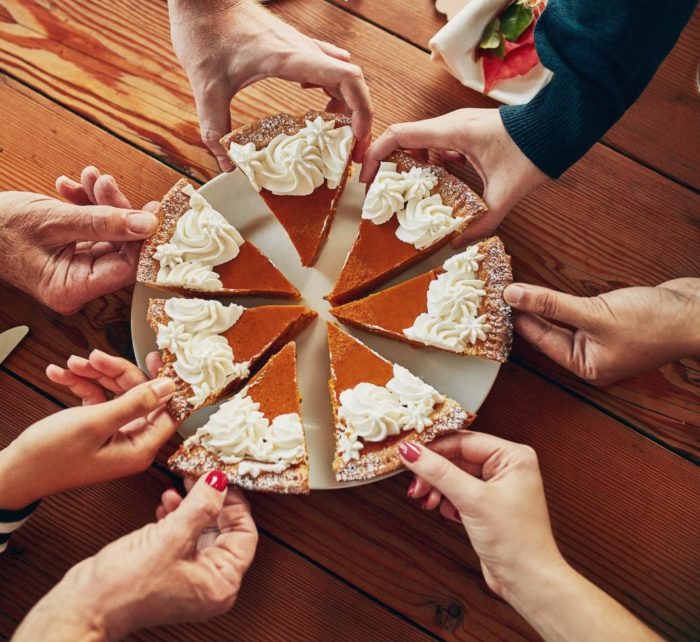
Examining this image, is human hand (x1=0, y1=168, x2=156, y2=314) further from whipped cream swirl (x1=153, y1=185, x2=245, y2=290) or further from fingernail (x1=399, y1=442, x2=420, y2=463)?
fingernail (x1=399, y1=442, x2=420, y2=463)

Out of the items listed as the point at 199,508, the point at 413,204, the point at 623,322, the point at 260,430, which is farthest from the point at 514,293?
the point at 199,508

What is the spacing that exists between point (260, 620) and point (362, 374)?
130 cm

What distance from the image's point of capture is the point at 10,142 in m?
3.44

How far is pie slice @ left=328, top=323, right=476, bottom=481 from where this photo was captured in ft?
9.27

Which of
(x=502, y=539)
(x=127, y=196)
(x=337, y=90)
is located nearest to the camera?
(x=502, y=539)

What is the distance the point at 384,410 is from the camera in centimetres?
286

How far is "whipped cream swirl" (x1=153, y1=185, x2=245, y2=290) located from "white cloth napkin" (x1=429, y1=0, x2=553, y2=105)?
4.86 feet

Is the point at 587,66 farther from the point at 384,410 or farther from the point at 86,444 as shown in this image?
the point at 86,444

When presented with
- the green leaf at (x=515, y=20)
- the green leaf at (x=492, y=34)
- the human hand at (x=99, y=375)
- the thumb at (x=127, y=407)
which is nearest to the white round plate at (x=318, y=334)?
the human hand at (x=99, y=375)

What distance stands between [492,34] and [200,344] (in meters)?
2.21

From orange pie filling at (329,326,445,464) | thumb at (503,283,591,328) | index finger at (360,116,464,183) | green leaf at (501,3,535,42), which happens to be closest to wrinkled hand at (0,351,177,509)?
orange pie filling at (329,326,445,464)

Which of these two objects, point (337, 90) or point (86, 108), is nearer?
point (337, 90)

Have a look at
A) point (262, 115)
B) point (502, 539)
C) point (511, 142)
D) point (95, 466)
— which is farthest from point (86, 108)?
point (502, 539)

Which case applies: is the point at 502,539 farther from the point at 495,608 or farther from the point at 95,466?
the point at 95,466
